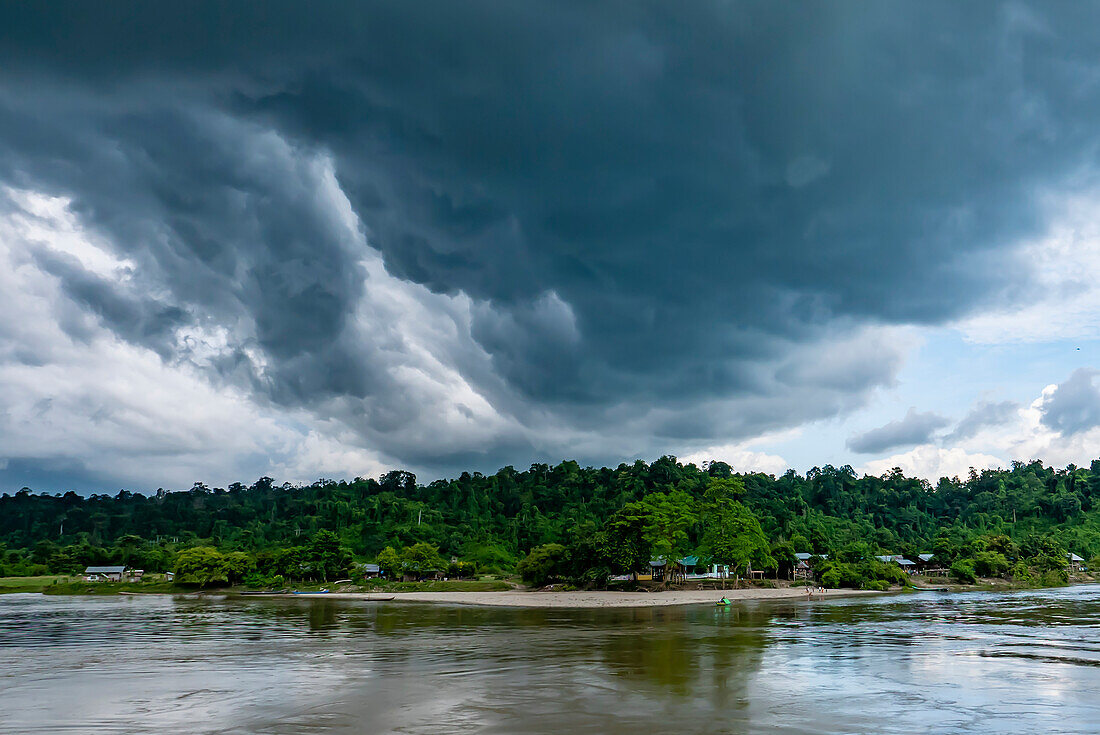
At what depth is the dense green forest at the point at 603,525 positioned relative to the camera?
84.6 meters

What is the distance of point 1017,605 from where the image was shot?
6209 cm

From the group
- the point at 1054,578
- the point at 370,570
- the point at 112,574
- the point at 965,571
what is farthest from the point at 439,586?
the point at 1054,578

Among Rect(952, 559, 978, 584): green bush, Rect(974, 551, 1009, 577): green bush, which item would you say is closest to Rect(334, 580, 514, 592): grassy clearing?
Rect(952, 559, 978, 584): green bush

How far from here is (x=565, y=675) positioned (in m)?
26.3

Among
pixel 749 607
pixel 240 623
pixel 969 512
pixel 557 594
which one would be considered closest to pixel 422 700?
pixel 240 623

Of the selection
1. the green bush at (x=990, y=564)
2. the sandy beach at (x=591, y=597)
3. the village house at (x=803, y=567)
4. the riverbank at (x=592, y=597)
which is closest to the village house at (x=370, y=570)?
the riverbank at (x=592, y=597)

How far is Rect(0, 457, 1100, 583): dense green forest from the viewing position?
84562 millimetres

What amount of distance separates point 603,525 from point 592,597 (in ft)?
80.9

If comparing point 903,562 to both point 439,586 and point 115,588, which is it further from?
point 115,588

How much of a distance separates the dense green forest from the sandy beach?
16.0 feet

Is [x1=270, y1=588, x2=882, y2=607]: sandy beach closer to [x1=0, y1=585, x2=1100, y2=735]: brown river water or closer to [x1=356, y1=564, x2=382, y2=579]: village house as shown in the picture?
[x1=356, y1=564, x2=382, y2=579]: village house

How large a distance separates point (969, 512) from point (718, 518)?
126m

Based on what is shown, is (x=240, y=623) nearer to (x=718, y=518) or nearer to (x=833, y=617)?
(x=833, y=617)

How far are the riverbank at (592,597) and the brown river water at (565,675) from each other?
16.3 metres
